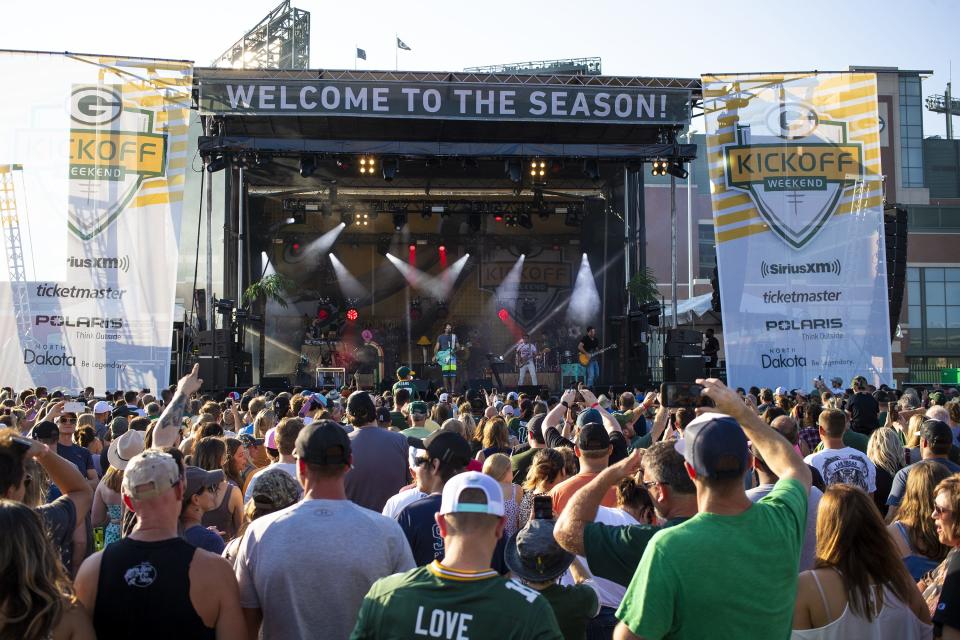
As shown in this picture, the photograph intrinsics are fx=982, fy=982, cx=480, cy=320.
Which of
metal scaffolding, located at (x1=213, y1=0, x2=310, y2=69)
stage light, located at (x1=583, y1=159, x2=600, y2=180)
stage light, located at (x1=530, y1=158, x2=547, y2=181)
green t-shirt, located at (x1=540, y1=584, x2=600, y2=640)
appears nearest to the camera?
green t-shirt, located at (x1=540, y1=584, x2=600, y2=640)

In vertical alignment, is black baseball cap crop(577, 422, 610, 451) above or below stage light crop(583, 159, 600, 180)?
below

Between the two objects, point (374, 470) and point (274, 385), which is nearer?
point (374, 470)

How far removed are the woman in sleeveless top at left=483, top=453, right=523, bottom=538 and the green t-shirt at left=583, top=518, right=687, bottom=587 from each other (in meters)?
1.45

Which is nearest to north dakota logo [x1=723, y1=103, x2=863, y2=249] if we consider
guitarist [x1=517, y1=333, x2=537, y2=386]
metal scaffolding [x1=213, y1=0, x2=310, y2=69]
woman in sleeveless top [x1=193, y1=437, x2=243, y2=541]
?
guitarist [x1=517, y1=333, x2=537, y2=386]

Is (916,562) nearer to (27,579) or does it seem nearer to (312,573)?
→ (312,573)

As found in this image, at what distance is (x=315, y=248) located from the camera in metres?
26.3

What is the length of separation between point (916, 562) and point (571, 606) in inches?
57.9

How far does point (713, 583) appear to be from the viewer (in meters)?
2.40

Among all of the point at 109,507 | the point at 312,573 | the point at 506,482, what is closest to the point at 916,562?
the point at 506,482

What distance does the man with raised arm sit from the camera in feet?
7.84

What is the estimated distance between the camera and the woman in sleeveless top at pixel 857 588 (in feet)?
9.68

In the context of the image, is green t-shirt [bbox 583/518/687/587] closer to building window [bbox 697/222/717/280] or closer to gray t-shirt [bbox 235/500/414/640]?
gray t-shirt [bbox 235/500/414/640]

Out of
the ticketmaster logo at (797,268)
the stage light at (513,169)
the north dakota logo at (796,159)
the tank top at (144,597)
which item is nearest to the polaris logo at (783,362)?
the ticketmaster logo at (797,268)

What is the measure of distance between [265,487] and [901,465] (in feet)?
12.6
